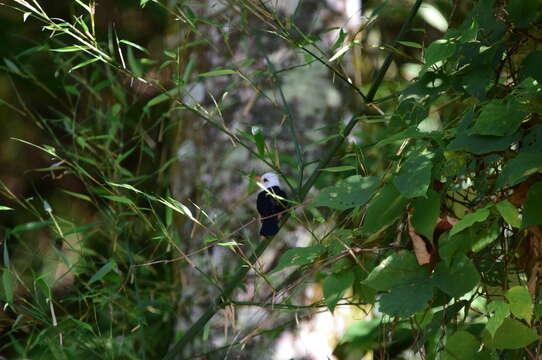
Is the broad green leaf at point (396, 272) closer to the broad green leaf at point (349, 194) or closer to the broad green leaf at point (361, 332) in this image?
the broad green leaf at point (349, 194)

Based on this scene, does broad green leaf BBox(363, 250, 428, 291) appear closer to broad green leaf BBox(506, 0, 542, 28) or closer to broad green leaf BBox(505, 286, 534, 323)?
broad green leaf BBox(505, 286, 534, 323)

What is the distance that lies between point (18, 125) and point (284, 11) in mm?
1282

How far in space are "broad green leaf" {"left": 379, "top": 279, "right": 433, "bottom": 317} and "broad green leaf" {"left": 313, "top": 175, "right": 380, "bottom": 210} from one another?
0.10 meters

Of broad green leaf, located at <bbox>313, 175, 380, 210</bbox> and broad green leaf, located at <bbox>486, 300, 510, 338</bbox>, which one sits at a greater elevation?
broad green leaf, located at <bbox>313, 175, 380, 210</bbox>

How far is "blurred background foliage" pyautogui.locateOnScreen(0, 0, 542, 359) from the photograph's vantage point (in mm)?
927

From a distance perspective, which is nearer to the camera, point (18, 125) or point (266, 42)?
point (266, 42)

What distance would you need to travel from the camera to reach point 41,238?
2.53 meters

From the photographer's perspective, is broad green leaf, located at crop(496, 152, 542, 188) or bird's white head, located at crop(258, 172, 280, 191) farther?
bird's white head, located at crop(258, 172, 280, 191)

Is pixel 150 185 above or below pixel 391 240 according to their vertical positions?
below

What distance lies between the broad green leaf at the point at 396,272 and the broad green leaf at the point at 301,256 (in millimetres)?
83

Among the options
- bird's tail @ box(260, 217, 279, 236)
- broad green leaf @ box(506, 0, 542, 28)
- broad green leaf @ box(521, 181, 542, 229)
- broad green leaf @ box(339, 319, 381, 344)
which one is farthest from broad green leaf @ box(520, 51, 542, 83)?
broad green leaf @ box(339, 319, 381, 344)

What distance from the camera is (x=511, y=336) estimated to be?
80 cm

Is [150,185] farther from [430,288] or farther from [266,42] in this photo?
[430,288]

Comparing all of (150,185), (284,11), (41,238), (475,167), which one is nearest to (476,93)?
(475,167)
